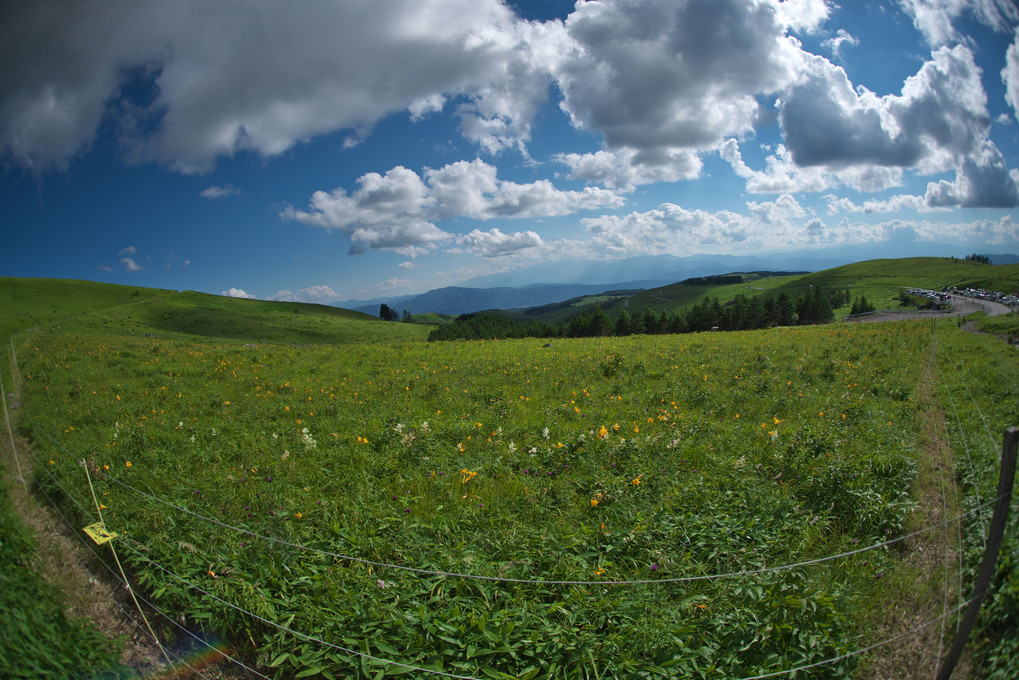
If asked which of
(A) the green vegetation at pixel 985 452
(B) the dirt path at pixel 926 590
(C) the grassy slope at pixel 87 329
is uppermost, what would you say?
(C) the grassy slope at pixel 87 329

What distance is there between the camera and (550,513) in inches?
214

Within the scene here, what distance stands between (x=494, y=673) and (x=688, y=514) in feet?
10.4

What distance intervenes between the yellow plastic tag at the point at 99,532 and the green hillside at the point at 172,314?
55666 millimetres

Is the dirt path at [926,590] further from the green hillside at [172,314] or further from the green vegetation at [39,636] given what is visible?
the green hillside at [172,314]

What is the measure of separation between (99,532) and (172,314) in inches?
3680

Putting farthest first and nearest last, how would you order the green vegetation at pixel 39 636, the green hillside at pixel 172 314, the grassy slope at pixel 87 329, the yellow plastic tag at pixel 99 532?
the green hillside at pixel 172 314 < the yellow plastic tag at pixel 99 532 < the grassy slope at pixel 87 329 < the green vegetation at pixel 39 636

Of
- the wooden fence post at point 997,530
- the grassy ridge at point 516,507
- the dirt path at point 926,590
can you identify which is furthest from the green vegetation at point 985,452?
the grassy ridge at point 516,507

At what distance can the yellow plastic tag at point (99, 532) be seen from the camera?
4570 mm

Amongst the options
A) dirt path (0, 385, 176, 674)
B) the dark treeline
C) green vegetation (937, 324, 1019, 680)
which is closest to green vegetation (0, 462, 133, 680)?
dirt path (0, 385, 176, 674)

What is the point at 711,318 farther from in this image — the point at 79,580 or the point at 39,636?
the point at 39,636

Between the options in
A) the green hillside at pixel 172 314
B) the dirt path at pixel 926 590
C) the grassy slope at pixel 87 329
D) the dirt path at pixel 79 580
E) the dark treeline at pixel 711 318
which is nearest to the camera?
the grassy slope at pixel 87 329

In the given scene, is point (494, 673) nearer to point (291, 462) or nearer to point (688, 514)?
point (688, 514)

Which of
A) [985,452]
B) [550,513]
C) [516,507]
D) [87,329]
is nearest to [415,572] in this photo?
[516,507]

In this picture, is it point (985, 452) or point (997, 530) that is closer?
point (997, 530)
